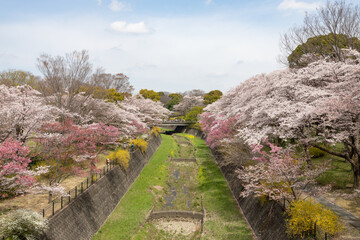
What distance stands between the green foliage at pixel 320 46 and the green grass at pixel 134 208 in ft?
71.7

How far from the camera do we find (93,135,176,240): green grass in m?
18.0

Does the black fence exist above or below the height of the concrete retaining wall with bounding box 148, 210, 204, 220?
above

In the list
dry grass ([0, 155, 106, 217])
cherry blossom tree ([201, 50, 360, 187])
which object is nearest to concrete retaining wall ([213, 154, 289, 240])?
cherry blossom tree ([201, 50, 360, 187])

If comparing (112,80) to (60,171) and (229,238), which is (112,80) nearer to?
(60,171)

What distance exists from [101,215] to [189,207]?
8.59 m

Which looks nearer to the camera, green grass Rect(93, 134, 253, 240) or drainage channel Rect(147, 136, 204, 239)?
green grass Rect(93, 134, 253, 240)

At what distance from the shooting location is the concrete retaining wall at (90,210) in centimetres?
1429

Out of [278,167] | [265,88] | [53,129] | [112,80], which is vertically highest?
[112,80]

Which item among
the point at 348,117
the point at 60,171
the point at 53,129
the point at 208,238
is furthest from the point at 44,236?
the point at 348,117

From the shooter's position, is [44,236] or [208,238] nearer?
[44,236]

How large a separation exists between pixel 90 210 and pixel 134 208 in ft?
16.9

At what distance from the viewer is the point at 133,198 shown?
24.8m

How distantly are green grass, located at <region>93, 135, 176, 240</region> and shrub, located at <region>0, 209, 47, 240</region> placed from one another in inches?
223

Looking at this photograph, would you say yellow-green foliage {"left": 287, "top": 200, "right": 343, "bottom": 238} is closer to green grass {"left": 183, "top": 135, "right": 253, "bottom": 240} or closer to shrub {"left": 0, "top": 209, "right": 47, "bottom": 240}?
green grass {"left": 183, "top": 135, "right": 253, "bottom": 240}
